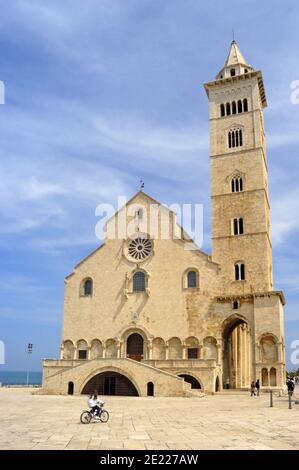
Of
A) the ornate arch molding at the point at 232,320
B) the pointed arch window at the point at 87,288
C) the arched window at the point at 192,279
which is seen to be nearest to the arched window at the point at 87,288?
the pointed arch window at the point at 87,288

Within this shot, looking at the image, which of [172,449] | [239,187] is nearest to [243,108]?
[239,187]

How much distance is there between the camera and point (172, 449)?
40.0 feet

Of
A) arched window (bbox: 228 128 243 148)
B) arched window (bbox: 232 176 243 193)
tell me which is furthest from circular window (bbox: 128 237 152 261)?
arched window (bbox: 228 128 243 148)

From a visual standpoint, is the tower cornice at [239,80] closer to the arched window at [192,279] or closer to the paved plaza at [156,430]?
the arched window at [192,279]

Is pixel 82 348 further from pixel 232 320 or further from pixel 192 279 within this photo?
pixel 232 320

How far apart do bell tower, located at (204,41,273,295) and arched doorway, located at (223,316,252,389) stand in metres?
3.80

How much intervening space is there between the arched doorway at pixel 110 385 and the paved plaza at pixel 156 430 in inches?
497

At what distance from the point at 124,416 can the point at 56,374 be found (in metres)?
17.9

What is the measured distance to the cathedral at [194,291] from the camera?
3847 centimetres

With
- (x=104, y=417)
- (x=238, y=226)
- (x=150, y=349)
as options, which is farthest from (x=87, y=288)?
(x=104, y=417)

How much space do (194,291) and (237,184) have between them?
11.2 meters

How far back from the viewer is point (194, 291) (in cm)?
4219

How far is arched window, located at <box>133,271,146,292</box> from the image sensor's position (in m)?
43.9
